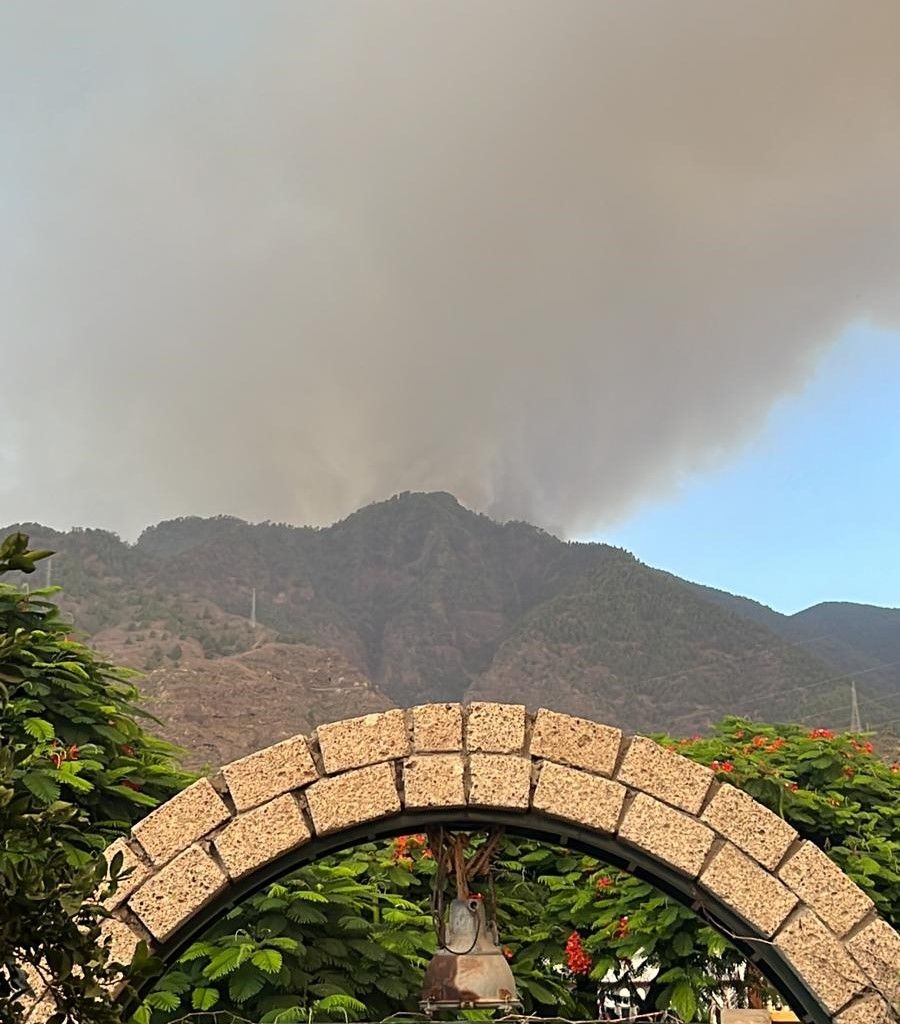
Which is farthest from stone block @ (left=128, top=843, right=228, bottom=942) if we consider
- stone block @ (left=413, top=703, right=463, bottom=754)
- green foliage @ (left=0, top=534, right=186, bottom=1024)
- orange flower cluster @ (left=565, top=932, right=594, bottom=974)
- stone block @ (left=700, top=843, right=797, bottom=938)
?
orange flower cluster @ (left=565, top=932, right=594, bottom=974)

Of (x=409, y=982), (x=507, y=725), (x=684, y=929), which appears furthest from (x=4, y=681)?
(x=684, y=929)

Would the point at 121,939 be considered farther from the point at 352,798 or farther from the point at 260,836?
the point at 352,798

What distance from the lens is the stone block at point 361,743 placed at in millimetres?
4730

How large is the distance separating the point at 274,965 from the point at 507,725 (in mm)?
2179

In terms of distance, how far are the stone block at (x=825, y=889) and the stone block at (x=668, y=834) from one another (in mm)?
347

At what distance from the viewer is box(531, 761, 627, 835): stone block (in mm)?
4668

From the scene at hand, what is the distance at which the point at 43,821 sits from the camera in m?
2.29

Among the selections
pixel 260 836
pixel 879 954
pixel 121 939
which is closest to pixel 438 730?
pixel 260 836

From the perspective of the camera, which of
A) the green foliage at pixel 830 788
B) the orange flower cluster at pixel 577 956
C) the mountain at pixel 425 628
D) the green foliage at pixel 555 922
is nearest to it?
the green foliage at pixel 555 922

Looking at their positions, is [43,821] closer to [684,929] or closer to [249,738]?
[684,929]

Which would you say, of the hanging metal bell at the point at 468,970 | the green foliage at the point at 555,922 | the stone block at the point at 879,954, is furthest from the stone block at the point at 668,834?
the green foliage at the point at 555,922

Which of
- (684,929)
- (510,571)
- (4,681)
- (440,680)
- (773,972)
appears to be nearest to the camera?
(4,681)

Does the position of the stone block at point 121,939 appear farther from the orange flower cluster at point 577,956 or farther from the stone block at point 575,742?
the orange flower cluster at point 577,956

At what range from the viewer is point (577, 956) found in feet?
26.1
